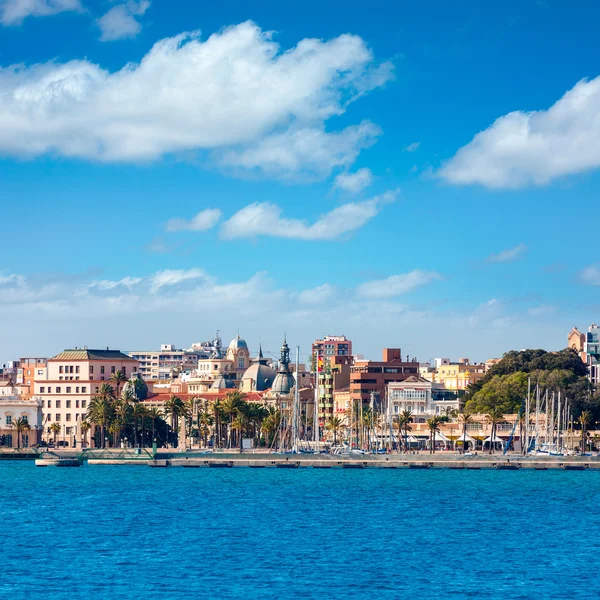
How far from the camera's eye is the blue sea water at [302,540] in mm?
58812

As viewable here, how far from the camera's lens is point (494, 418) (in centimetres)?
17262

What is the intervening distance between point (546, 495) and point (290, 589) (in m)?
59.0

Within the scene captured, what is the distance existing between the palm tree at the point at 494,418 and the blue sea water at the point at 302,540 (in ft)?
133

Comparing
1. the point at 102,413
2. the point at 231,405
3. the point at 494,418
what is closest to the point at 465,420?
the point at 494,418

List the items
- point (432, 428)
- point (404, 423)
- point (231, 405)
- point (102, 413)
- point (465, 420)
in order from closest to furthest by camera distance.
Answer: point (465, 420)
point (432, 428)
point (404, 423)
point (231, 405)
point (102, 413)

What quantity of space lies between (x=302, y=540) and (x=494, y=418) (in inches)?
3927

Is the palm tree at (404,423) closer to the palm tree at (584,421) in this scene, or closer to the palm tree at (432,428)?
the palm tree at (432,428)

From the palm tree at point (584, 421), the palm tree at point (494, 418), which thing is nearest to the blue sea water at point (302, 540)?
the palm tree at point (584, 421)

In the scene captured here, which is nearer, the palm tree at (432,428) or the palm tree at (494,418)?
the palm tree at (494,418)

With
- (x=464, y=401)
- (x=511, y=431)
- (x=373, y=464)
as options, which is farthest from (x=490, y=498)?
(x=464, y=401)

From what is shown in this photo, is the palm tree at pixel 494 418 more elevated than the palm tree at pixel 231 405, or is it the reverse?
the palm tree at pixel 231 405

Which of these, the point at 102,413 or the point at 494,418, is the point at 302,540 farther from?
the point at 102,413

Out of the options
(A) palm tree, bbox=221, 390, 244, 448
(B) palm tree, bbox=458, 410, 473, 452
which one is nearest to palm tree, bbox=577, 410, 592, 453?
(B) palm tree, bbox=458, 410, 473, 452

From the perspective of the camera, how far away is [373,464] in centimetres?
15100
